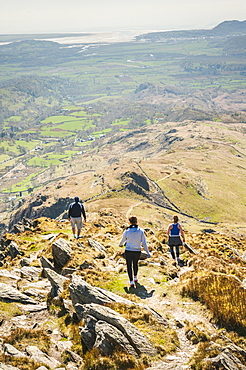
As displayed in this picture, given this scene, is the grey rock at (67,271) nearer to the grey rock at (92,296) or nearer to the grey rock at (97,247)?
the grey rock at (92,296)

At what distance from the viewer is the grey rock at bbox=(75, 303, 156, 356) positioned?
12664 mm

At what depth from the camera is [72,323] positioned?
15.8 m

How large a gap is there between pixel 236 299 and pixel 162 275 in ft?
21.9

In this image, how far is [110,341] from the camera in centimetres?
1266

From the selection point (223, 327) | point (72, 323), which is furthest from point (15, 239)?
point (223, 327)

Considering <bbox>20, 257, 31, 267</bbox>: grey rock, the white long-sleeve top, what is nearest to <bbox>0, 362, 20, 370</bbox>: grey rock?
the white long-sleeve top

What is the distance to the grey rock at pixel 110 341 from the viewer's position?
1239cm

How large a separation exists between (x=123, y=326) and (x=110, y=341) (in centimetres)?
81

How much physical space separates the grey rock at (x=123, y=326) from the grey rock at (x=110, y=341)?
21 cm

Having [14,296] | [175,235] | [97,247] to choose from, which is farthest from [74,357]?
[97,247]

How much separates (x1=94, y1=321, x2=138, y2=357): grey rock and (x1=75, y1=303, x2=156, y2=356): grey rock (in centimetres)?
21

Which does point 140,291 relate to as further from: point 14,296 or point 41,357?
point 41,357

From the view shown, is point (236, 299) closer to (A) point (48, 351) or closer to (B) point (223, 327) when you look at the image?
(B) point (223, 327)

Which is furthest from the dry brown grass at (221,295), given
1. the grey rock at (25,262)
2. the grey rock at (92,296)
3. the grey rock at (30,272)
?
the grey rock at (25,262)
